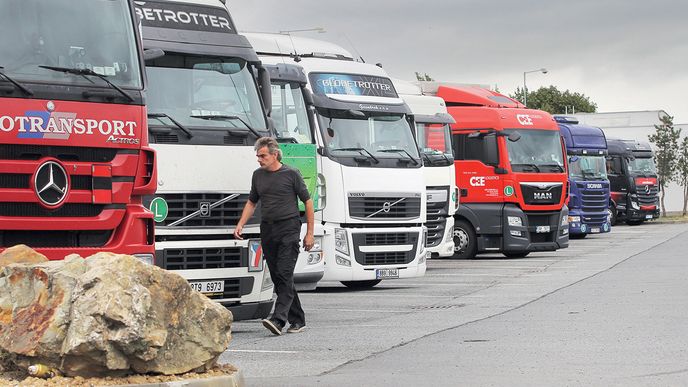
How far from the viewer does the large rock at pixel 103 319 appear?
25.6 ft

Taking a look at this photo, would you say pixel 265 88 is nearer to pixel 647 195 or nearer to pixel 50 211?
pixel 50 211

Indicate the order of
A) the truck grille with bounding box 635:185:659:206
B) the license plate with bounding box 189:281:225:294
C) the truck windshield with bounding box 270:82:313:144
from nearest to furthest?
the license plate with bounding box 189:281:225:294
the truck windshield with bounding box 270:82:313:144
the truck grille with bounding box 635:185:659:206

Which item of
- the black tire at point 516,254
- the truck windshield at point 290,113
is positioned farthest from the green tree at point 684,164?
the truck windshield at point 290,113

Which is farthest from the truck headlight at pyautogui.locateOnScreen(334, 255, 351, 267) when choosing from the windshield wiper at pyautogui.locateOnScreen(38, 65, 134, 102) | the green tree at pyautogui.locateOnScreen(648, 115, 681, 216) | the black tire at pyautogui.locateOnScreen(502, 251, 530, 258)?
the green tree at pyautogui.locateOnScreen(648, 115, 681, 216)

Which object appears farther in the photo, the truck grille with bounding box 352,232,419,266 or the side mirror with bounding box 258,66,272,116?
the truck grille with bounding box 352,232,419,266

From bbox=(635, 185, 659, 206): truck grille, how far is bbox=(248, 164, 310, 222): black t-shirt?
37.5 meters

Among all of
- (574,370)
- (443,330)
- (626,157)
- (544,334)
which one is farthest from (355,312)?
(626,157)

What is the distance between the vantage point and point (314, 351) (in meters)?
11.6

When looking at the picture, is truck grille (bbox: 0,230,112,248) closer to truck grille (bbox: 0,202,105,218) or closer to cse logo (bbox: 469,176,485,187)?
truck grille (bbox: 0,202,105,218)

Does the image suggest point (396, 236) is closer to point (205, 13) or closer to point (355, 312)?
point (355, 312)

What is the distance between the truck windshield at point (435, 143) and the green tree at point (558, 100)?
90490 millimetres

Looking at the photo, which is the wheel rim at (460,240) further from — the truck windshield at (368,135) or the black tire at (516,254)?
the truck windshield at (368,135)

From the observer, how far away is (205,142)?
1247cm

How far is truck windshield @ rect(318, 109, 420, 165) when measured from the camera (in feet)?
60.6
